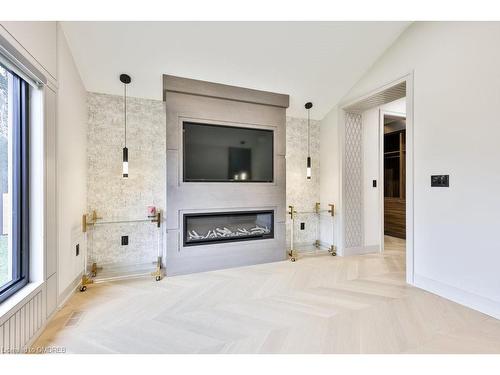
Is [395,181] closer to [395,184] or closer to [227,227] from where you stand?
[395,184]

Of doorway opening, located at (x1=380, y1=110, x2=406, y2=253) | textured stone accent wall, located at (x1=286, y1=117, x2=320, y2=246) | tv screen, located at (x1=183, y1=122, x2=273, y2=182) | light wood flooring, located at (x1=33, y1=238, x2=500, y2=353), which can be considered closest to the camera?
light wood flooring, located at (x1=33, y1=238, x2=500, y2=353)

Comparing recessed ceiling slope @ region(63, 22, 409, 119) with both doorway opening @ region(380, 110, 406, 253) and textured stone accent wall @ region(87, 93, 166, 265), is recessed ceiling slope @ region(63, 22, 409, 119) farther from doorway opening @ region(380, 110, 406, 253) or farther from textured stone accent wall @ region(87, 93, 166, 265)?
doorway opening @ region(380, 110, 406, 253)

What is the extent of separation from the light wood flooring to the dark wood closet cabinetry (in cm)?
252

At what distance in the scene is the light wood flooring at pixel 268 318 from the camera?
63.9 inches

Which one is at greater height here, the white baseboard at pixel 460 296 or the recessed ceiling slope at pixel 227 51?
the recessed ceiling slope at pixel 227 51

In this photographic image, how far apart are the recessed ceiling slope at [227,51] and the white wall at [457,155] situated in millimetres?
617

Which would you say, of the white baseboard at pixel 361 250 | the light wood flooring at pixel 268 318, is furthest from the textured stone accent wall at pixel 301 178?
the light wood flooring at pixel 268 318

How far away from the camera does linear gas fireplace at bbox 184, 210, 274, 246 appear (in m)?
3.13

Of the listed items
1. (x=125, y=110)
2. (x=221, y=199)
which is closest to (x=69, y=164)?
(x=125, y=110)

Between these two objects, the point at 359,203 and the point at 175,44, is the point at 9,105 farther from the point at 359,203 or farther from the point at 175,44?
the point at 359,203

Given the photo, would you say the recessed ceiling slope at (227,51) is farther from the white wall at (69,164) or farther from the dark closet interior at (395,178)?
the dark closet interior at (395,178)

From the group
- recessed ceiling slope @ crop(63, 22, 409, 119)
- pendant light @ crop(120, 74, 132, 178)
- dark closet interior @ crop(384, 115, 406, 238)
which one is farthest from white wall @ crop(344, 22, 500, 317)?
pendant light @ crop(120, 74, 132, 178)
